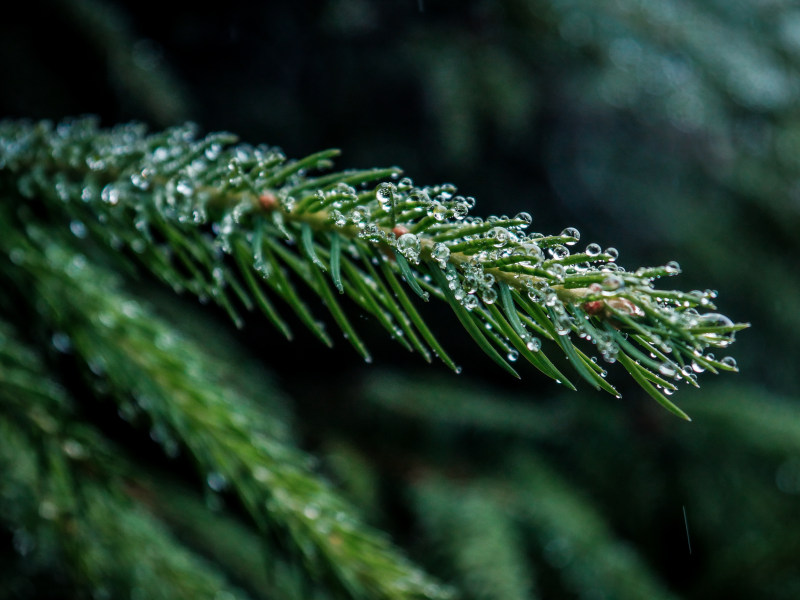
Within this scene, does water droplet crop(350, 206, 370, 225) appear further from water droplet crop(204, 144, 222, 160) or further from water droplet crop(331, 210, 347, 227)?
water droplet crop(204, 144, 222, 160)

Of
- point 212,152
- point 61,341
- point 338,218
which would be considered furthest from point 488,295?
point 61,341

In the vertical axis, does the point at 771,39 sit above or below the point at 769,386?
above

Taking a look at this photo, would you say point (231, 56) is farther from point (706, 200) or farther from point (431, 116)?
point (706, 200)

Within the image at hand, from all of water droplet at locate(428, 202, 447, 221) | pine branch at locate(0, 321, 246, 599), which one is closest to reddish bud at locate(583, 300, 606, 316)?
water droplet at locate(428, 202, 447, 221)

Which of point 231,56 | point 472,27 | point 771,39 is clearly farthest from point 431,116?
point 771,39

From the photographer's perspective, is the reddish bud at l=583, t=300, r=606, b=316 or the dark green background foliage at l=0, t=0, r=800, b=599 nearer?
the reddish bud at l=583, t=300, r=606, b=316

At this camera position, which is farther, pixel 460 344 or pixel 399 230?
pixel 460 344

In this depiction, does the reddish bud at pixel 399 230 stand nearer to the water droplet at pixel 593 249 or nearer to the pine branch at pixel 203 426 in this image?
the water droplet at pixel 593 249

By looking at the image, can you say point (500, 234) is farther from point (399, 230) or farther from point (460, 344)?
point (460, 344)
